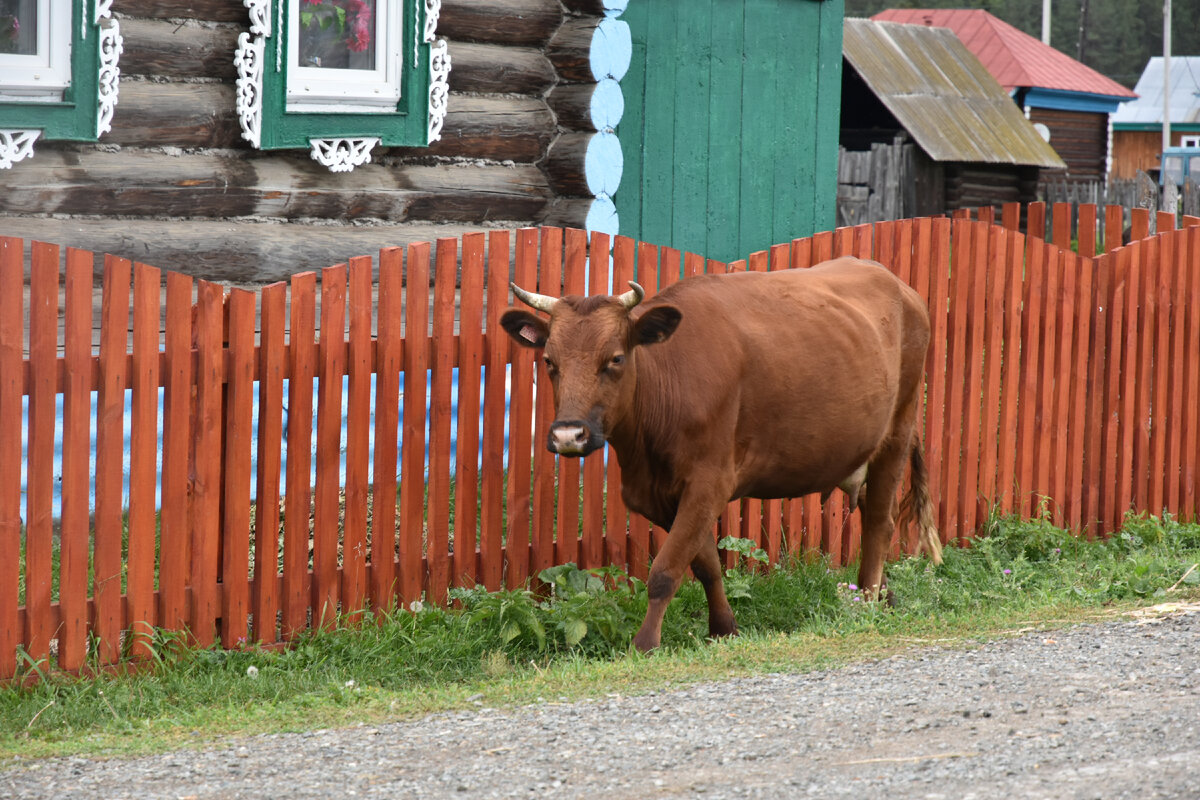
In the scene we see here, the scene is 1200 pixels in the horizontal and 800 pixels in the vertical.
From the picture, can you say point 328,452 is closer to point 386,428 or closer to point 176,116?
point 386,428

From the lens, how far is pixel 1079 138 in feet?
128

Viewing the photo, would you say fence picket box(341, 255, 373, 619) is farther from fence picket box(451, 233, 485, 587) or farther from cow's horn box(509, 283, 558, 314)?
cow's horn box(509, 283, 558, 314)

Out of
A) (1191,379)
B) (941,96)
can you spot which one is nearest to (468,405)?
(1191,379)

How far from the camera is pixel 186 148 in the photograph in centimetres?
694

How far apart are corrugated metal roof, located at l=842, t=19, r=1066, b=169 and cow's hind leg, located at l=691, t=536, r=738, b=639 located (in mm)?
17873

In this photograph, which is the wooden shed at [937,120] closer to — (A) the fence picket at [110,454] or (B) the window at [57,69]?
(B) the window at [57,69]

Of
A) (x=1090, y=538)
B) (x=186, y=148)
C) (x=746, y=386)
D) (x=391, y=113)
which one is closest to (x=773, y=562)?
(x=746, y=386)

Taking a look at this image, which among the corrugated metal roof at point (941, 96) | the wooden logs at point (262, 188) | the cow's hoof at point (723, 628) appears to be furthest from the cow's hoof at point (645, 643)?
the corrugated metal roof at point (941, 96)

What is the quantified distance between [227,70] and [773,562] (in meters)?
3.69

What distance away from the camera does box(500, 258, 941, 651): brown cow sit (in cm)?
543

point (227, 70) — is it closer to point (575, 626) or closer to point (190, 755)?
point (575, 626)

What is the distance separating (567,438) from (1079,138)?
1471 inches

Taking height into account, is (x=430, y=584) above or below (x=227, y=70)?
below

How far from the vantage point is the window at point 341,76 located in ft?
23.1
